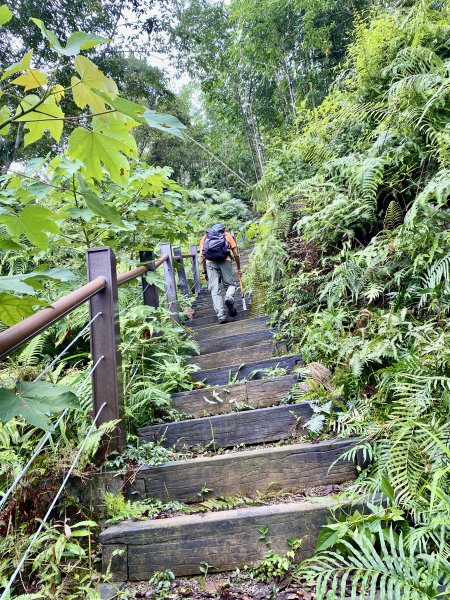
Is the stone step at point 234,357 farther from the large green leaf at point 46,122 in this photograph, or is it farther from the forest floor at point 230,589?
the large green leaf at point 46,122

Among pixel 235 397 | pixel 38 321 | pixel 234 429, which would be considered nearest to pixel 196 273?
pixel 235 397

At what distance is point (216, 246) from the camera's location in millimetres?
5023

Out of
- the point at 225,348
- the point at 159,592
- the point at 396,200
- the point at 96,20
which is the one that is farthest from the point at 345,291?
the point at 96,20

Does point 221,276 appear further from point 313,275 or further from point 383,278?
point 383,278

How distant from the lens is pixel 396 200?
132 inches

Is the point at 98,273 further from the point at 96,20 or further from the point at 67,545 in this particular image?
the point at 96,20

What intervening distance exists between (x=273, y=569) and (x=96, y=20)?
30.5 ft

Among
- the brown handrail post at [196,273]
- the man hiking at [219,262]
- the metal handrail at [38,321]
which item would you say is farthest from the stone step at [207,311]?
the metal handrail at [38,321]

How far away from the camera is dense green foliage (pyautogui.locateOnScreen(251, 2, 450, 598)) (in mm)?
1479

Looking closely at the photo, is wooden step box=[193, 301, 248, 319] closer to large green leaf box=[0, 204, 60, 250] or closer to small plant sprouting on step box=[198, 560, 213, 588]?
small plant sprouting on step box=[198, 560, 213, 588]

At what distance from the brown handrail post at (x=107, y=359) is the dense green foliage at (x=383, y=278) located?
1.08 metres

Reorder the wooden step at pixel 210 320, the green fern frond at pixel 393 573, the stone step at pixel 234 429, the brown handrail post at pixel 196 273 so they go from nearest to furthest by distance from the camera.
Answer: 1. the green fern frond at pixel 393 573
2. the stone step at pixel 234 429
3. the wooden step at pixel 210 320
4. the brown handrail post at pixel 196 273

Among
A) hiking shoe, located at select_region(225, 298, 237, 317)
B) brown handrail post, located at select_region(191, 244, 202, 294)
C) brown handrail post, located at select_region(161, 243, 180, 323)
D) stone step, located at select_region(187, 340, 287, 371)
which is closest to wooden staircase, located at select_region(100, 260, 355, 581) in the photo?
stone step, located at select_region(187, 340, 287, 371)

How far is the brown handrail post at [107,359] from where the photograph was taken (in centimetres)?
195
